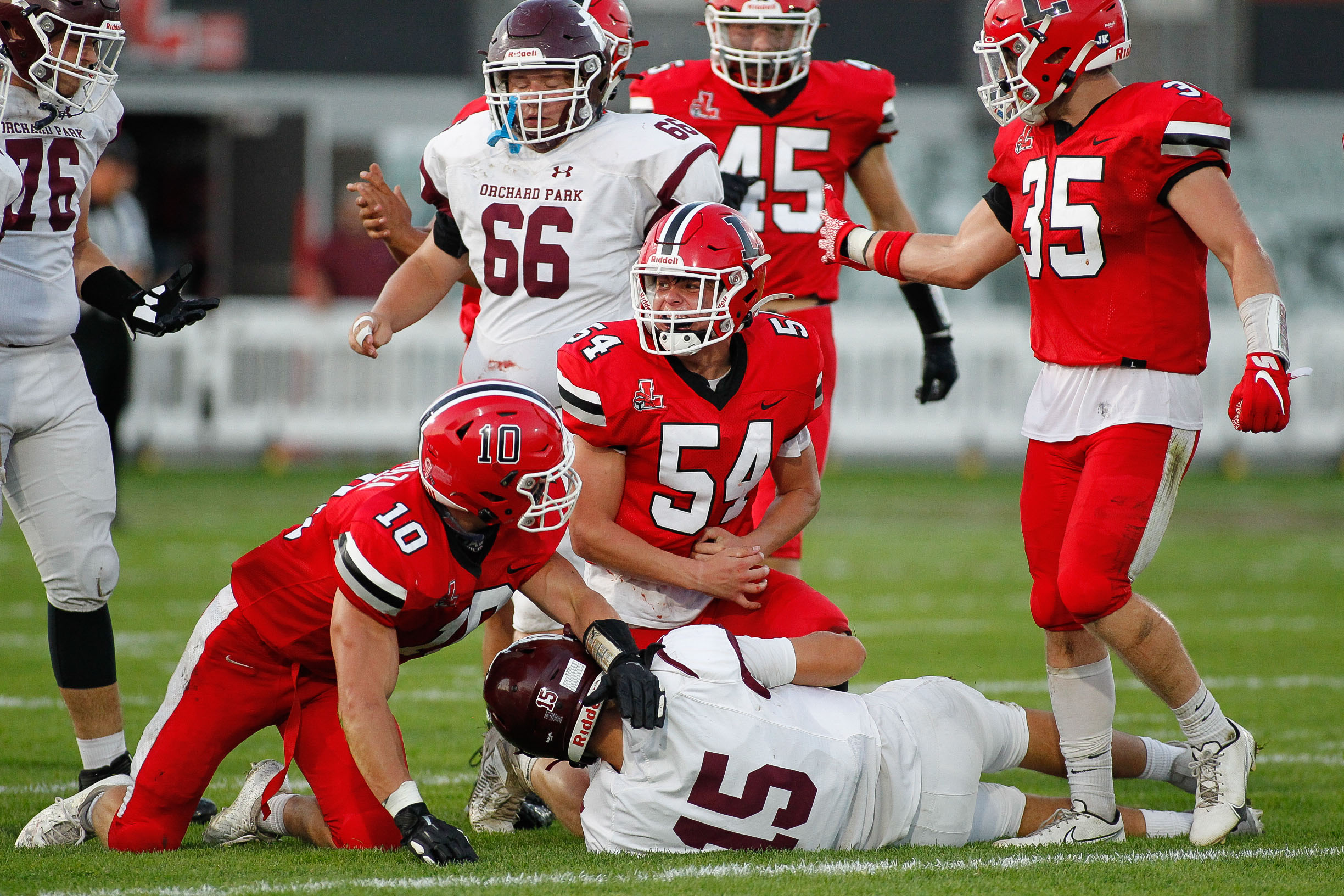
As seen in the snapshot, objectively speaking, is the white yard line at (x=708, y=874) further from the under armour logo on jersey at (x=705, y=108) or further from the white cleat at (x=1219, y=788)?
the under armour logo on jersey at (x=705, y=108)

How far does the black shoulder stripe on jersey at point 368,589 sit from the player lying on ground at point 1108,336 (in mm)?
1516

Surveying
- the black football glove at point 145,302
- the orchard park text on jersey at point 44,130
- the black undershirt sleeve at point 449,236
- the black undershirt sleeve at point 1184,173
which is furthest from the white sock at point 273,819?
the black undershirt sleeve at point 1184,173

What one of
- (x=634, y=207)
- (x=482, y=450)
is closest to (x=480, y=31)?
(x=634, y=207)

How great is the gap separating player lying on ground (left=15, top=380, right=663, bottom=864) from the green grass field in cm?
12

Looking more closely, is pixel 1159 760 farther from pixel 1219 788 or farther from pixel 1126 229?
pixel 1126 229

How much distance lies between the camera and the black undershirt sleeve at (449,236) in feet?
14.5

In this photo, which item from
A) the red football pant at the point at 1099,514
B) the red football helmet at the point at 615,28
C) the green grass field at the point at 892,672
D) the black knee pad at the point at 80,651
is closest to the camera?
the green grass field at the point at 892,672

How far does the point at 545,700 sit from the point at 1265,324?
Answer: 1786 millimetres

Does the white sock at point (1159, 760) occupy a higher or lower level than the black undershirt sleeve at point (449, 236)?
lower

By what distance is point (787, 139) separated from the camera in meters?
5.05

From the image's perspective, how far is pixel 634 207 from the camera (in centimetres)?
419

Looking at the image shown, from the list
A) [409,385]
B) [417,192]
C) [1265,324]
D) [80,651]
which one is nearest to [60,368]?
[80,651]

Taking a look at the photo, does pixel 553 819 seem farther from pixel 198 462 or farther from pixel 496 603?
pixel 198 462

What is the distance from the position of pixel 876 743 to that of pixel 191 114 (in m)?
13.7
